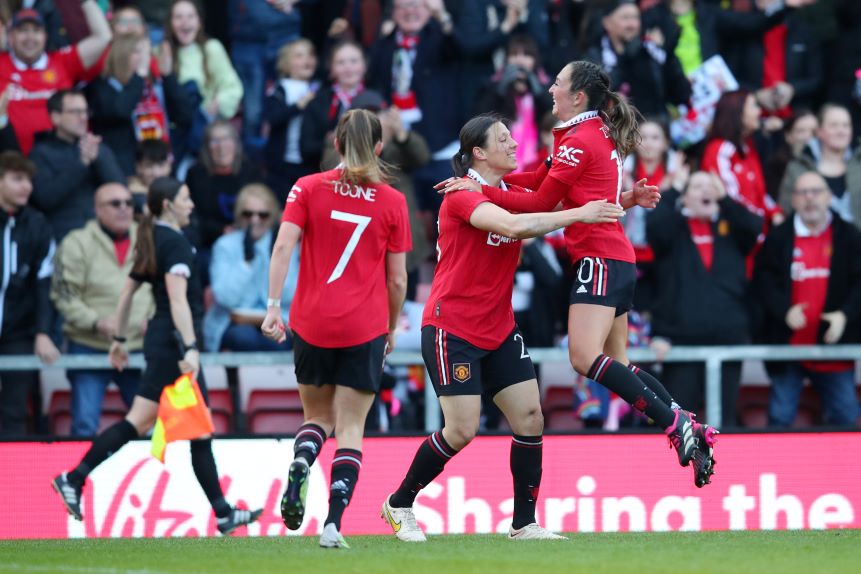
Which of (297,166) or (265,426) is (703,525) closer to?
(265,426)

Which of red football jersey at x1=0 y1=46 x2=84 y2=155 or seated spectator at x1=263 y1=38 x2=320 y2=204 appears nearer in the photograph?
red football jersey at x1=0 y1=46 x2=84 y2=155

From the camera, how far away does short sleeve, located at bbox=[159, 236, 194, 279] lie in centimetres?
950

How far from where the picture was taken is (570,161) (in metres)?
7.86

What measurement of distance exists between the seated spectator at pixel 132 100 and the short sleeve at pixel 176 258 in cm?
359

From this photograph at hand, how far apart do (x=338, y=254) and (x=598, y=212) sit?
56.9 inches

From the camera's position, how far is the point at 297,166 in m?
13.3

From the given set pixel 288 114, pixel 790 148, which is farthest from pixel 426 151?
pixel 790 148

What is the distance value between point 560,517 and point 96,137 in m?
4.87

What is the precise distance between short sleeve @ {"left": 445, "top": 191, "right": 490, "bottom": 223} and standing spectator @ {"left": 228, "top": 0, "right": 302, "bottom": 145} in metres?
6.70

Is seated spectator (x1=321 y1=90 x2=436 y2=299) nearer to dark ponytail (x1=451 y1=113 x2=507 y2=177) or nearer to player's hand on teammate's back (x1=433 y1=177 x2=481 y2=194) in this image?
dark ponytail (x1=451 y1=113 x2=507 y2=177)

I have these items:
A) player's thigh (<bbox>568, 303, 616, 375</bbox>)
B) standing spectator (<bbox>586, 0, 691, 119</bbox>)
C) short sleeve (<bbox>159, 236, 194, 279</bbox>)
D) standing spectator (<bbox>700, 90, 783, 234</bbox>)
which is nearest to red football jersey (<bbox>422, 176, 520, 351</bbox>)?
player's thigh (<bbox>568, 303, 616, 375</bbox>)

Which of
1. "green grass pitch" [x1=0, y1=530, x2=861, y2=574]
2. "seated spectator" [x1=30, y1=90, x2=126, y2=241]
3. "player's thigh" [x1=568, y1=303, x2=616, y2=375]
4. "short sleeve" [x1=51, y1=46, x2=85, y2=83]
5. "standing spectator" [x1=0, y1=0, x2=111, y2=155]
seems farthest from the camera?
"short sleeve" [x1=51, y1=46, x2=85, y2=83]

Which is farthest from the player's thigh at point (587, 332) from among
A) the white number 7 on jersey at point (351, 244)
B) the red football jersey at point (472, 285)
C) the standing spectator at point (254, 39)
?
the standing spectator at point (254, 39)

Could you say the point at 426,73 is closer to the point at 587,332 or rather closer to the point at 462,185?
the point at 462,185
